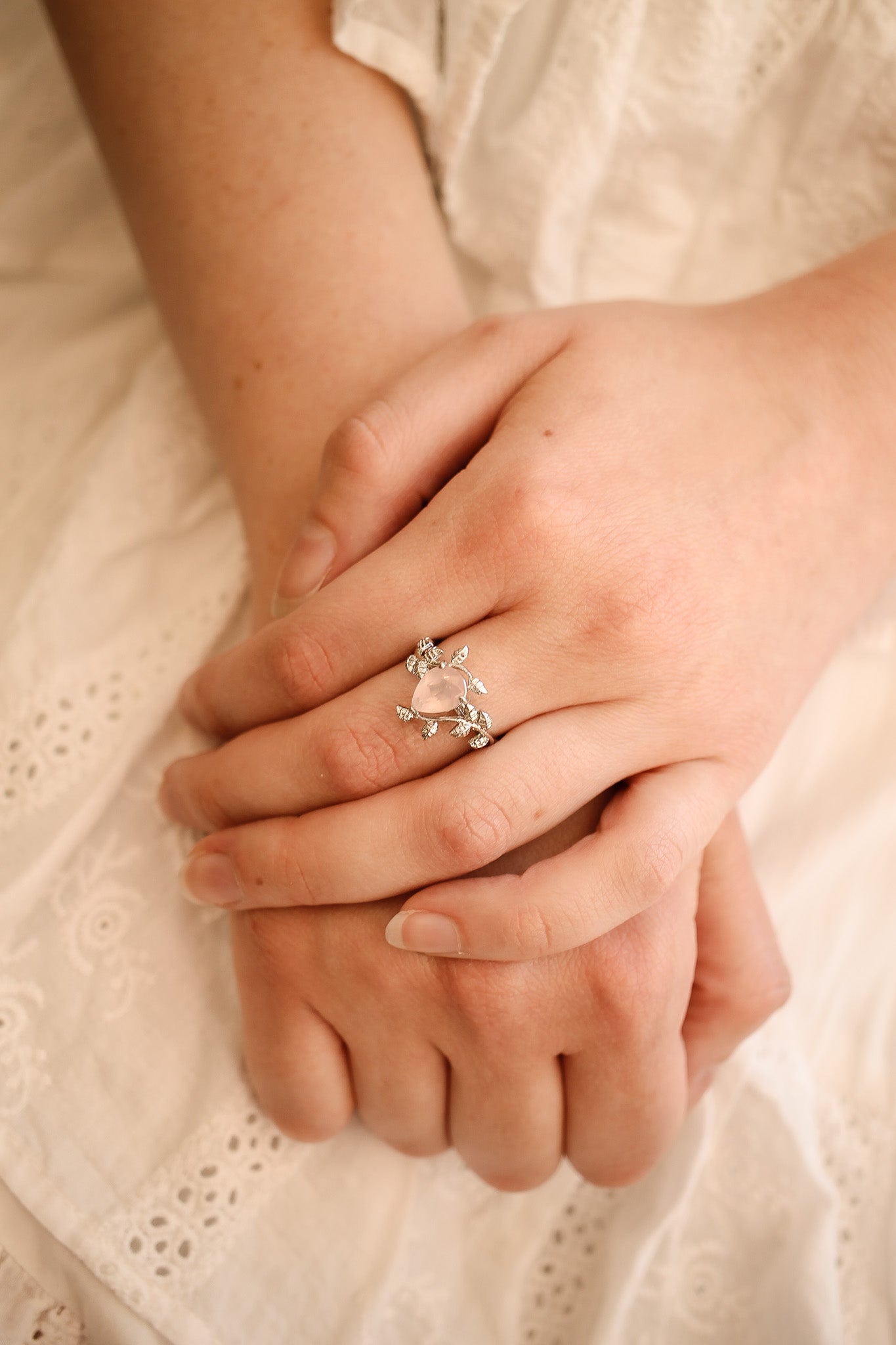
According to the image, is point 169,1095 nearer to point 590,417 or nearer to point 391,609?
point 391,609

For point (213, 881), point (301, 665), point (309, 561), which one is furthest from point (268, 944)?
point (309, 561)

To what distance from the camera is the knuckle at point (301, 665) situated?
90 cm

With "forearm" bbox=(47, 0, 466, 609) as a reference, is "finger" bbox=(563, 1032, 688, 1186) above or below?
below

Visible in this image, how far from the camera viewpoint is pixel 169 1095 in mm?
958

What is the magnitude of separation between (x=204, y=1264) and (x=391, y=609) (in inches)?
26.7

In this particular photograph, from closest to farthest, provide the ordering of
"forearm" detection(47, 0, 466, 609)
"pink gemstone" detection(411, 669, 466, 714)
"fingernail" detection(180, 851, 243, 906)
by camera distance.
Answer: "pink gemstone" detection(411, 669, 466, 714)
"fingernail" detection(180, 851, 243, 906)
"forearm" detection(47, 0, 466, 609)

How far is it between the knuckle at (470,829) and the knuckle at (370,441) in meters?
0.33

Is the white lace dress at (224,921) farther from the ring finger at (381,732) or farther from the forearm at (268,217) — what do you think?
the ring finger at (381,732)

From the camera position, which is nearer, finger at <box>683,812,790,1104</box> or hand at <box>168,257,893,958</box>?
hand at <box>168,257,893,958</box>

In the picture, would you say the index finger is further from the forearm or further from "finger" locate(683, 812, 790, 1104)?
"finger" locate(683, 812, 790, 1104)

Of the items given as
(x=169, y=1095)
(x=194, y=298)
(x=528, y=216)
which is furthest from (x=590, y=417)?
(x=169, y=1095)

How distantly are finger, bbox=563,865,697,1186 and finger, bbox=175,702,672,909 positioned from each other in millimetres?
117

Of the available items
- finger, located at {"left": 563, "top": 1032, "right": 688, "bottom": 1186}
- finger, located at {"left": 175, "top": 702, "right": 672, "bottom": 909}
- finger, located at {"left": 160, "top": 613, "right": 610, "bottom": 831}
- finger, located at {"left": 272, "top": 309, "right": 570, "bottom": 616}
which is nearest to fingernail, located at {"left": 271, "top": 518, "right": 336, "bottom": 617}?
finger, located at {"left": 272, "top": 309, "right": 570, "bottom": 616}

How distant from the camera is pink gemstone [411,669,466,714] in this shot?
834 mm
